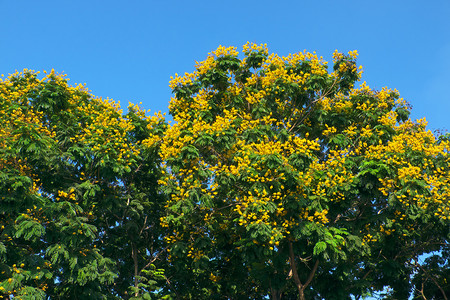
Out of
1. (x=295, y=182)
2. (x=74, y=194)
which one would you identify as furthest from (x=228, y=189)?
(x=74, y=194)

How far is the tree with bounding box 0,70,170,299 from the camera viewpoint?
14.5 meters

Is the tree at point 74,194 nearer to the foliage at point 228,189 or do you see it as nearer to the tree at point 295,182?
the foliage at point 228,189

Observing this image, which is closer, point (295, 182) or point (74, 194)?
point (295, 182)

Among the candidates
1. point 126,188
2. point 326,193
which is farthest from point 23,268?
point 326,193

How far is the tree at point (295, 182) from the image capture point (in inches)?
585

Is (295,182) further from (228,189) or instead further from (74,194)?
(74,194)

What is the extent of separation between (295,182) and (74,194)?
7.06 meters

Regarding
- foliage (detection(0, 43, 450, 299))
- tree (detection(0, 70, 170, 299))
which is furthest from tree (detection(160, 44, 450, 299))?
tree (detection(0, 70, 170, 299))

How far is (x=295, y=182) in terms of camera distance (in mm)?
14727

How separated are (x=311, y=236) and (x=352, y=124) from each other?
5.24 metres

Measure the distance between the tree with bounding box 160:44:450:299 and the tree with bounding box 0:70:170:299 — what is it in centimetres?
150

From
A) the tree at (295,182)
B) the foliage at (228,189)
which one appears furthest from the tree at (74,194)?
the tree at (295,182)

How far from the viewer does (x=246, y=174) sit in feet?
48.3

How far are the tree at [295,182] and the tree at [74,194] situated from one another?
59.0 inches
